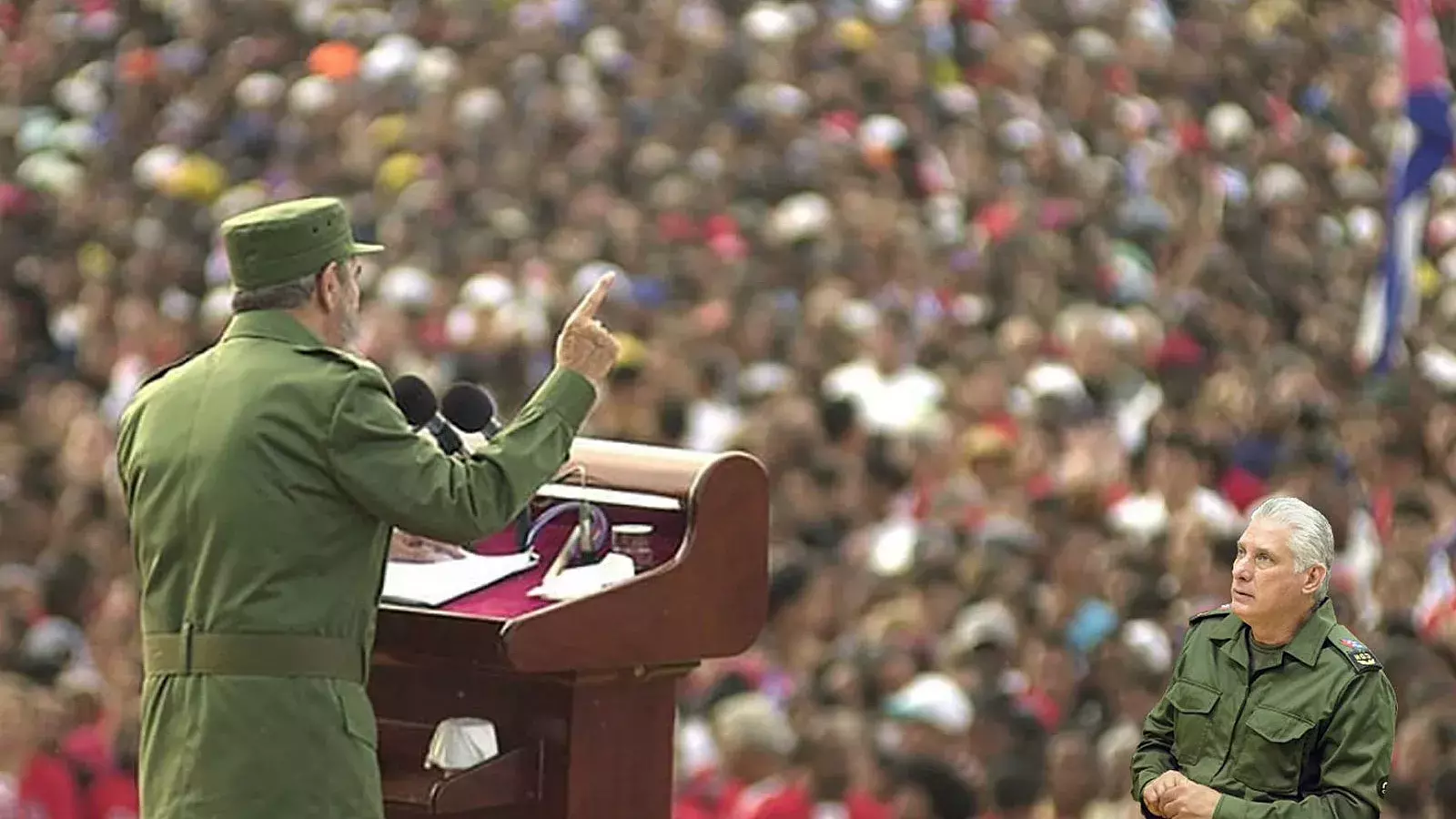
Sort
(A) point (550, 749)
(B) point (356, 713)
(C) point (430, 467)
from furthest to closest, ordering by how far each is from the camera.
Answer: (A) point (550, 749), (B) point (356, 713), (C) point (430, 467)

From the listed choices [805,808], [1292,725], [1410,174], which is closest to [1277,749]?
[1292,725]

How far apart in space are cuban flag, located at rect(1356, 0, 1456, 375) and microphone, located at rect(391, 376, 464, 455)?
15.9 feet

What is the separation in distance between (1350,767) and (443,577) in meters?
1.61

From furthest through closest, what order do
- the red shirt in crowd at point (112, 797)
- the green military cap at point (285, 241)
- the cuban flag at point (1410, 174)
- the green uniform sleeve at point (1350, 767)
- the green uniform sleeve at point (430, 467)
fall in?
the cuban flag at point (1410, 174), the red shirt in crowd at point (112, 797), the green military cap at point (285, 241), the green uniform sleeve at point (430, 467), the green uniform sleeve at point (1350, 767)

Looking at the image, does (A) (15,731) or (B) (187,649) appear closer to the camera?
(B) (187,649)

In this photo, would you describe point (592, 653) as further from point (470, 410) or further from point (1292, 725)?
point (1292, 725)

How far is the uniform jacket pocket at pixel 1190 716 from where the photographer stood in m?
3.14

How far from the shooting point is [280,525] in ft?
11.1

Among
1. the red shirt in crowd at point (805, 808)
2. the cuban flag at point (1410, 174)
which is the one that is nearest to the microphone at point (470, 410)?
the red shirt in crowd at point (805, 808)

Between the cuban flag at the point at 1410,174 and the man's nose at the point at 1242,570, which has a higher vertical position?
the man's nose at the point at 1242,570

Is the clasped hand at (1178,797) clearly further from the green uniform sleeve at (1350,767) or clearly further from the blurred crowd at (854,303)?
the blurred crowd at (854,303)

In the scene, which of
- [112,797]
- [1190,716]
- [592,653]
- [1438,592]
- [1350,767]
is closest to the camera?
[1350,767]

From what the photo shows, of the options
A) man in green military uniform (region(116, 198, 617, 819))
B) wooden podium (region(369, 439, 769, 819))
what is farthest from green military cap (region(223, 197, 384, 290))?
wooden podium (region(369, 439, 769, 819))

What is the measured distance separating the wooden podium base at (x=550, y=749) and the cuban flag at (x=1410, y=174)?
455 centimetres
